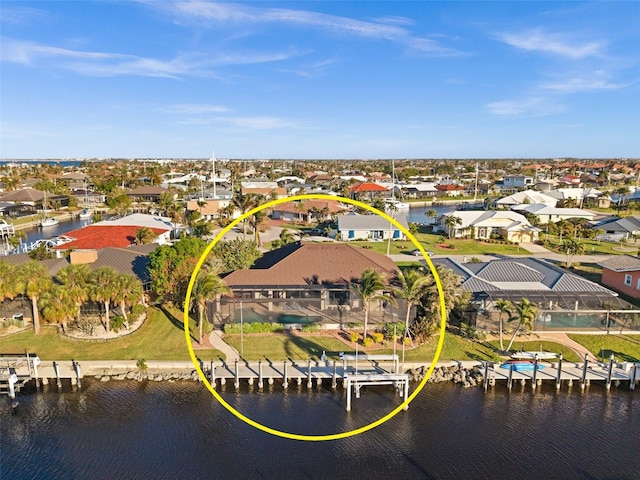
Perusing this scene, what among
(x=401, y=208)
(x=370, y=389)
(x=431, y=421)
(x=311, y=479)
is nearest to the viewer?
(x=311, y=479)

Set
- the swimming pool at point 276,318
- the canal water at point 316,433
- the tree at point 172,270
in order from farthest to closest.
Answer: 1. the tree at point 172,270
2. the swimming pool at point 276,318
3. the canal water at point 316,433

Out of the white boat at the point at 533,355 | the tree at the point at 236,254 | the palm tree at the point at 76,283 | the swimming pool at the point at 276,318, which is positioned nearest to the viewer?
the white boat at the point at 533,355

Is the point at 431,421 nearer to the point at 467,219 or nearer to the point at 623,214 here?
the point at 467,219

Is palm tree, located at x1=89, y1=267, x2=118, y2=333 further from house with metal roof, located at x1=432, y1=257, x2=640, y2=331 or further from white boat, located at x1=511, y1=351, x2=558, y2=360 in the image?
white boat, located at x1=511, y1=351, x2=558, y2=360

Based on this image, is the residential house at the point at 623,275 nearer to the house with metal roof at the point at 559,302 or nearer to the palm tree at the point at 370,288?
the house with metal roof at the point at 559,302

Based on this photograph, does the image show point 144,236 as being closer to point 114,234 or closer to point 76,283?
point 114,234

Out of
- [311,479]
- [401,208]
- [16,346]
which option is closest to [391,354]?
[311,479]

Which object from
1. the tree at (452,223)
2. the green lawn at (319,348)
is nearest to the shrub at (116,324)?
the green lawn at (319,348)
